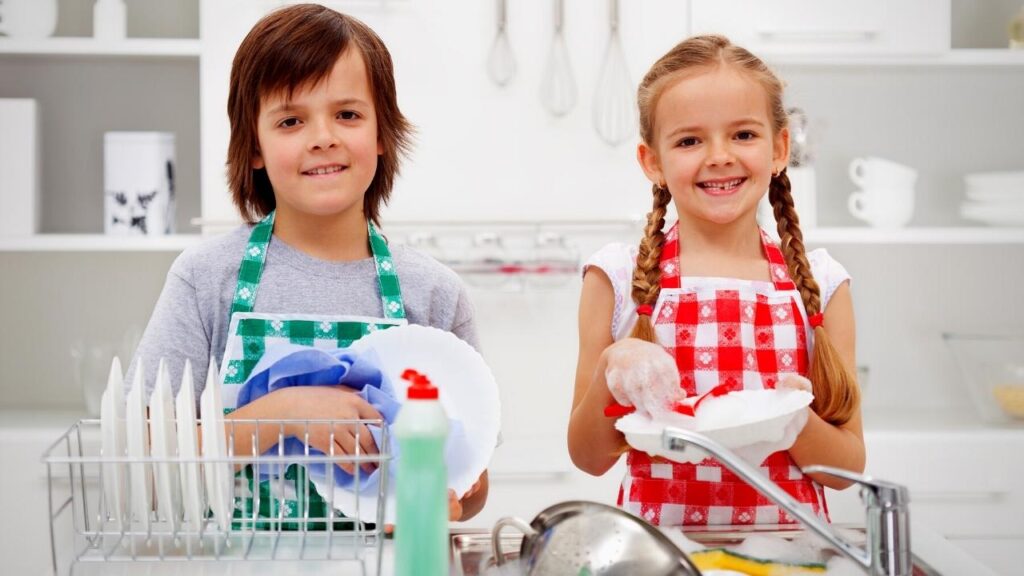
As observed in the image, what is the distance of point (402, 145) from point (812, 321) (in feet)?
1.67

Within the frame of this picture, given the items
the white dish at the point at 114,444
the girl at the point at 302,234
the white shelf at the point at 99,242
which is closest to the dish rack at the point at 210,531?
the white dish at the point at 114,444

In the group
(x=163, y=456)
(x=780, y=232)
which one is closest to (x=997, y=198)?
(x=780, y=232)

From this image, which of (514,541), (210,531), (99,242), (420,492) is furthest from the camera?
(99,242)

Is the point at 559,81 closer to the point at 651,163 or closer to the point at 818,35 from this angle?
the point at 818,35

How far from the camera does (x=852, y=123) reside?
2414 millimetres

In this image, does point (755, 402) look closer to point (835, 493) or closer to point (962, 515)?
point (835, 493)

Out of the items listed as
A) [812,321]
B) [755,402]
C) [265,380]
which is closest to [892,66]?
[812,321]

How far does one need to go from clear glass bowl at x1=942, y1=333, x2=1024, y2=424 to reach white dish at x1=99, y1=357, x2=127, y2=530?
5.96ft

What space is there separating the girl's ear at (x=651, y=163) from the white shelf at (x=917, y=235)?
95cm

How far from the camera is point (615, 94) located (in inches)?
83.7

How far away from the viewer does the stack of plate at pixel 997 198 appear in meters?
2.19

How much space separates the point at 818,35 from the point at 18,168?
1.59 metres

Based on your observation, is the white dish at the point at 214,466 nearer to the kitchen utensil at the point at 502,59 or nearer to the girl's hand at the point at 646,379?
the girl's hand at the point at 646,379

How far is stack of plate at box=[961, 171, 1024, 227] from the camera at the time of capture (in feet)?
7.20
